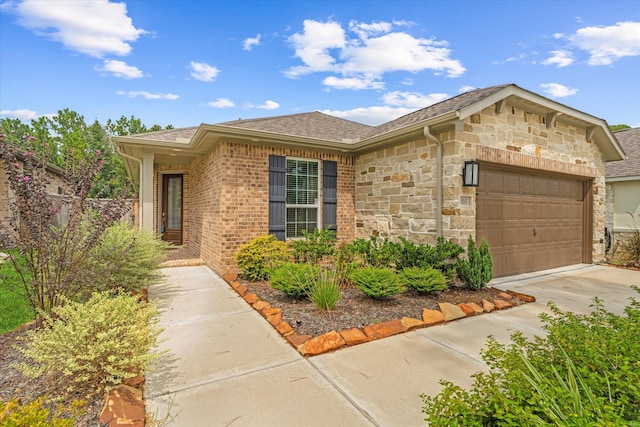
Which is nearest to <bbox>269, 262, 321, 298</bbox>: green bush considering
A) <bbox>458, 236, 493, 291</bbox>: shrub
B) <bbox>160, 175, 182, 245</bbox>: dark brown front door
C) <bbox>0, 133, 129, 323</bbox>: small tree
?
<bbox>0, 133, 129, 323</bbox>: small tree

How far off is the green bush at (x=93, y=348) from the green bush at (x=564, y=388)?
2.08 metres

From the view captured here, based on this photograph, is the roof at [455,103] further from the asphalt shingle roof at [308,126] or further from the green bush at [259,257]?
the green bush at [259,257]

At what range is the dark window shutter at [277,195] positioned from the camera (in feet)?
20.7

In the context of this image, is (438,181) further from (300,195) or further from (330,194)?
(300,195)

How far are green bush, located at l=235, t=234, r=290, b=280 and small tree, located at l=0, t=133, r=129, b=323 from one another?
255 cm

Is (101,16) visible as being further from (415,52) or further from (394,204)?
(415,52)

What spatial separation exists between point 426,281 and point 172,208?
8.75 m

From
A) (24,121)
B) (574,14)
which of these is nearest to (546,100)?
(574,14)

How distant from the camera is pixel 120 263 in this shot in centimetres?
353

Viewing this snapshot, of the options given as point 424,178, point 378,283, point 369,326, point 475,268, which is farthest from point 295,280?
point 424,178

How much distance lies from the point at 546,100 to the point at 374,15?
4.23 meters

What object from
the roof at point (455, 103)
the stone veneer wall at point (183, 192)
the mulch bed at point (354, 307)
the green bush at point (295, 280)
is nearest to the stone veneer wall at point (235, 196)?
the mulch bed at point (354, 307)

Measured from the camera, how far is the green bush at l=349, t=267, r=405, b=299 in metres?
4.05

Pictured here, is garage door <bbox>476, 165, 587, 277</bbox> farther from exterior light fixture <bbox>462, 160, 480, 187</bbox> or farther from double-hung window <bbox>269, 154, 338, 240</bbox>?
double-hung window <bbox>269, 154, 338, 240</bbox>
